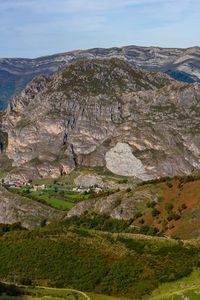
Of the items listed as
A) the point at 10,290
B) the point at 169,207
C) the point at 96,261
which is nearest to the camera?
the point at 10,290

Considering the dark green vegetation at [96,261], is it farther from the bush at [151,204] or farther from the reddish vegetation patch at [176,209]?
the bush at [151,204]

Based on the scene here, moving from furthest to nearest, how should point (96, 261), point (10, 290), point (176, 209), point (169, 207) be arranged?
point (169, 207) < point (176, 209) < point (96, 261) < point (10, 290)

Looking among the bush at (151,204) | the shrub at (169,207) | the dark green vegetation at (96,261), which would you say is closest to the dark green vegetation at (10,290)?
the dark green vegetation at (96,261)

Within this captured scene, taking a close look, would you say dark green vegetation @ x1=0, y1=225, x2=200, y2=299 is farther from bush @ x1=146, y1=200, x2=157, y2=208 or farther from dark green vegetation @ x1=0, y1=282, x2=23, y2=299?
bush @ x1=146, y1=200, x2=157, y2=208

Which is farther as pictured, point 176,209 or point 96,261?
point 176,209

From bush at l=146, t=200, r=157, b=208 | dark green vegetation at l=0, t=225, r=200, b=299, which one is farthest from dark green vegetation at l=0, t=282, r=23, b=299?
bush at l=146, t=200, r=157, b=208

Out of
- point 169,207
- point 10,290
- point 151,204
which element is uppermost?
point 10,290

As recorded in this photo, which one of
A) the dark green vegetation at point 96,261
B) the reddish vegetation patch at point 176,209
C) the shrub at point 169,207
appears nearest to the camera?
the dark green vegetation at point 96,261

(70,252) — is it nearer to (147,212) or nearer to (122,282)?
(122,282)

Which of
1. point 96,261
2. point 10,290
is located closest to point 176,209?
point 96,261

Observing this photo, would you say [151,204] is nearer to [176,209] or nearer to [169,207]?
[169,207]
